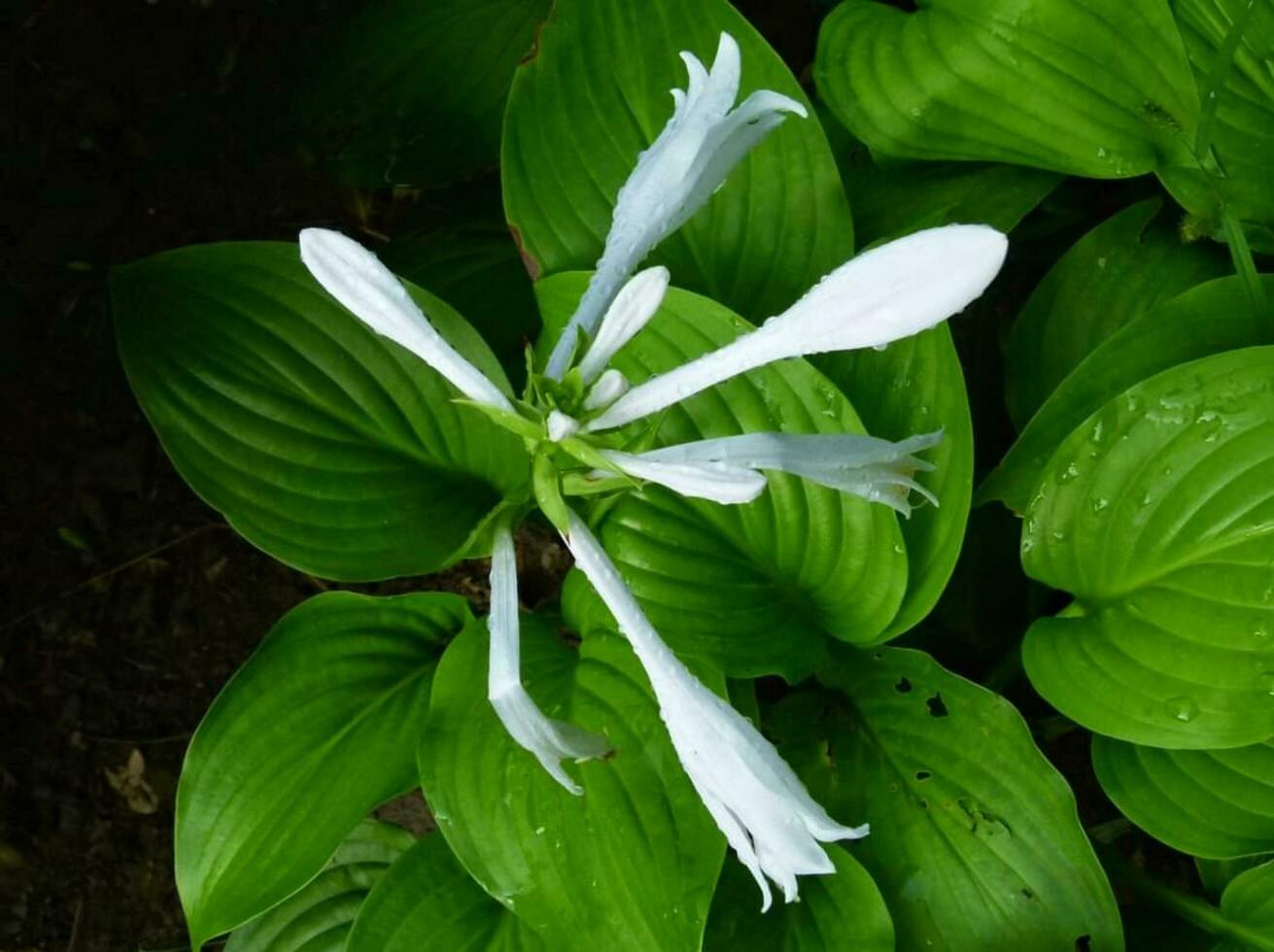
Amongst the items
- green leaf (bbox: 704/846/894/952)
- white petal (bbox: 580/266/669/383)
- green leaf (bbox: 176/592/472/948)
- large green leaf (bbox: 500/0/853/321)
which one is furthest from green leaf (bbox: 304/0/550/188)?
green leaf (bbox: 704/846/894/952)

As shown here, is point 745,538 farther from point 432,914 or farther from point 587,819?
point 432,914

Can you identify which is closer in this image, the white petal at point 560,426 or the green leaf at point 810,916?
the white petal at point 560,426

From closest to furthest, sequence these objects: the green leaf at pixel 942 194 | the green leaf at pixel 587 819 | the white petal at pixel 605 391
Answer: the white petal at pixel 605 391 < the green leaf at pixel 587 819 < the green leaf at pixel 942 194

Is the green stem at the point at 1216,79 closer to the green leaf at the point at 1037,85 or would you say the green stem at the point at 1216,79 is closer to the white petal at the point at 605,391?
the green leaf at the point at 1037,85

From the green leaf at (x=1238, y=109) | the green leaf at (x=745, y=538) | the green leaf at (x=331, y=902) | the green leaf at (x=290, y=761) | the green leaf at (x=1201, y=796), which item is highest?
the green leaf at (x=1238, y=109)

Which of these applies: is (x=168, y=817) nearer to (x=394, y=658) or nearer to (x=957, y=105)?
(x=394, y=658)

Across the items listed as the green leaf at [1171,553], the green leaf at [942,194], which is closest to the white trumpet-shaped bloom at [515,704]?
the green leaf at [1171,553]

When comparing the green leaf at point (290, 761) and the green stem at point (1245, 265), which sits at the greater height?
the green stem at point (1245, 265)

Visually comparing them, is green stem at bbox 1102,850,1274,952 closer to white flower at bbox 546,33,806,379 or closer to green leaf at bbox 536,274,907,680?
green leaf at bbox 536,274,907,680
